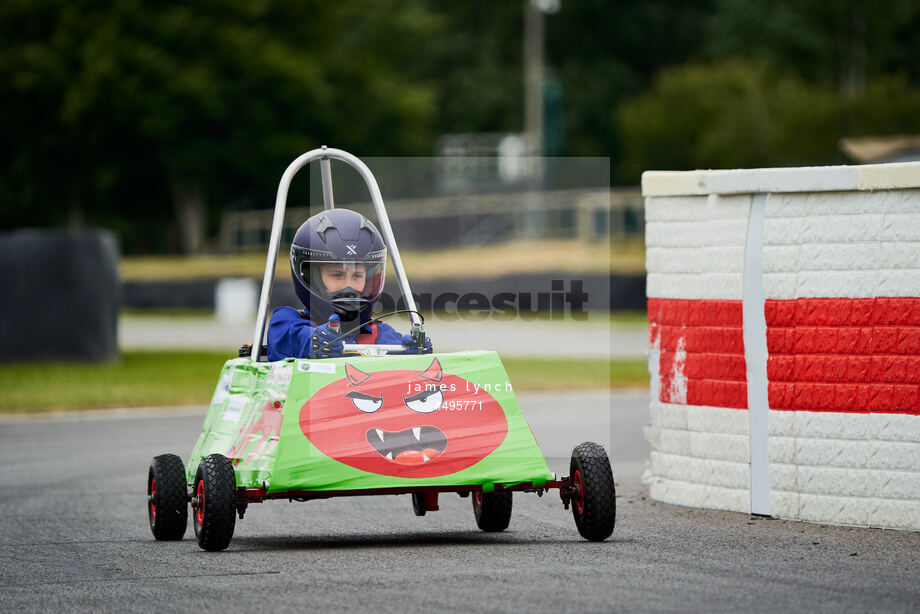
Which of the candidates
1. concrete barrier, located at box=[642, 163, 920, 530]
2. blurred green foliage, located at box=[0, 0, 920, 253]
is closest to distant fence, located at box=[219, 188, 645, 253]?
blurred green foliage, located at box=[0, 0, 920, 253]

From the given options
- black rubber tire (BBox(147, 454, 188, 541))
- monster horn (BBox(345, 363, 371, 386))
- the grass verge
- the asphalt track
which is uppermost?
monster horn (BBox(345, 363, 371, 386))

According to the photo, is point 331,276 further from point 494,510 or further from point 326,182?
point 494,510

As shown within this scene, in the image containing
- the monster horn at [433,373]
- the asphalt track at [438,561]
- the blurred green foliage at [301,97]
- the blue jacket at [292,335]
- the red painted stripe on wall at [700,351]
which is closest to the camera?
the asphalt track at [438,561]

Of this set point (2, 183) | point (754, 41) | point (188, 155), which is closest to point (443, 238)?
point (188, 155)

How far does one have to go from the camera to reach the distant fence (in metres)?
41.3

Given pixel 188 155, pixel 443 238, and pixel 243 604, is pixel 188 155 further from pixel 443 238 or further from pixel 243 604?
pixel 243 604

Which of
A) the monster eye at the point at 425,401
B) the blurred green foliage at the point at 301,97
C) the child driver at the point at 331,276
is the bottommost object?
the monster eye at the point at 425,401

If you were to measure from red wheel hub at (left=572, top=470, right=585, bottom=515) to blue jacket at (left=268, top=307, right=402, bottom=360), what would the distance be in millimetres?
1428

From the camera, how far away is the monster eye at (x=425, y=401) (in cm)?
790

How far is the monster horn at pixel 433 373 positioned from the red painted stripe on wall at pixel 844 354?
6.64 ft

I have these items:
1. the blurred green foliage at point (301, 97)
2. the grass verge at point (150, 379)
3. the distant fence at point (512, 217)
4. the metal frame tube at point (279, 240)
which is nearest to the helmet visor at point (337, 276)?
the metal frame tube at point (279, 240)

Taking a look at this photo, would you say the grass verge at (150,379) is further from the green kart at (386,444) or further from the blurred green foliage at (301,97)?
the blurred green foliage at (301,97)

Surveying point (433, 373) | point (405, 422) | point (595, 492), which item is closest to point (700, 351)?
point (595, 492)

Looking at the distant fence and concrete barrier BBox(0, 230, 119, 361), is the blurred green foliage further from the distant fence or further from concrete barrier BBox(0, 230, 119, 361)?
concrete barrier BBox(0, 230, 119, 361)
